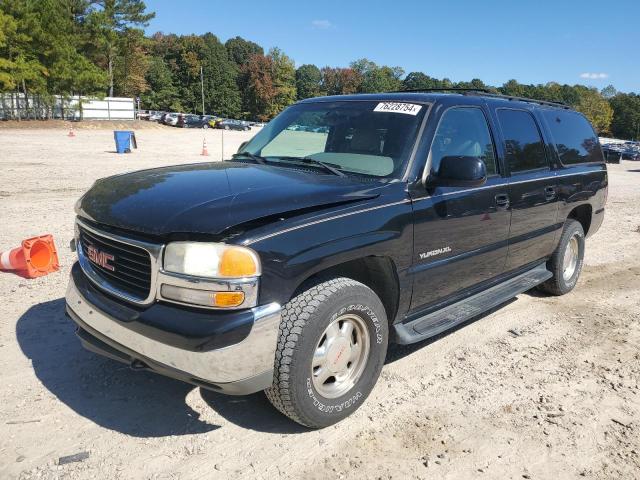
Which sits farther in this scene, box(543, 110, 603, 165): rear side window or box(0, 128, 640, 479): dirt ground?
box(543, 110, 603, 165): rear side window

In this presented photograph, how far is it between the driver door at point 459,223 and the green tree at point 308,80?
12477cm

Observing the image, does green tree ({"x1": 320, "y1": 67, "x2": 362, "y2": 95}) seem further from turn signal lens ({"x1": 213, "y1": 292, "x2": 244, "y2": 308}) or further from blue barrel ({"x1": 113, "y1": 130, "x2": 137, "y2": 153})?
turn signal lens ({"x1": 213, "y1": 292, "x2": 244, "y2": 308})

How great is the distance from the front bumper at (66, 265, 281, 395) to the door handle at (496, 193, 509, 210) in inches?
90.8

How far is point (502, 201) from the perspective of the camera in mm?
4094

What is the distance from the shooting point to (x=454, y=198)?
11.9 feet

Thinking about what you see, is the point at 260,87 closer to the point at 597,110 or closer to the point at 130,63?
the point at 130,63

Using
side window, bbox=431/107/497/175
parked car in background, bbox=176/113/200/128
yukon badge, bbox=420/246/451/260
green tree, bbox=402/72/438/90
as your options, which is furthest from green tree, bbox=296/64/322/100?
yukon badge, bbox=420/246/451/260

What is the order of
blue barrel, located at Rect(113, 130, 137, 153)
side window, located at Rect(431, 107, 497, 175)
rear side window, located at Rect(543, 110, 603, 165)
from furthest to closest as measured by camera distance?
blue barrel, located at Rect(113, 130, 137, 153)
rear side window, located at Rect(543, 110, 603, 165)
side window, located at Rect(431, 107, 497, 175)

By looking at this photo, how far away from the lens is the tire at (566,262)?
5324 mm

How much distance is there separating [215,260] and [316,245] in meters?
0.55

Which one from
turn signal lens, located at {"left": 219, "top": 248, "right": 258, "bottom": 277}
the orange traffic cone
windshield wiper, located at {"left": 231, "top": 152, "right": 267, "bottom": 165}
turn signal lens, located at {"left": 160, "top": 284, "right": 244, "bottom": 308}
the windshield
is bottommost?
the orange traffic cone

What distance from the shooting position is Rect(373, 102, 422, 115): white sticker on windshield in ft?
12.1

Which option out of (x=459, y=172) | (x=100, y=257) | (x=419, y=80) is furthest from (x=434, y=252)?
(x=419, y=80)

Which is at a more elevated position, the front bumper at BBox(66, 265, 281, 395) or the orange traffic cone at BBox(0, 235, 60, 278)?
the front bumper at BBox(66, 265, 281, 395)
